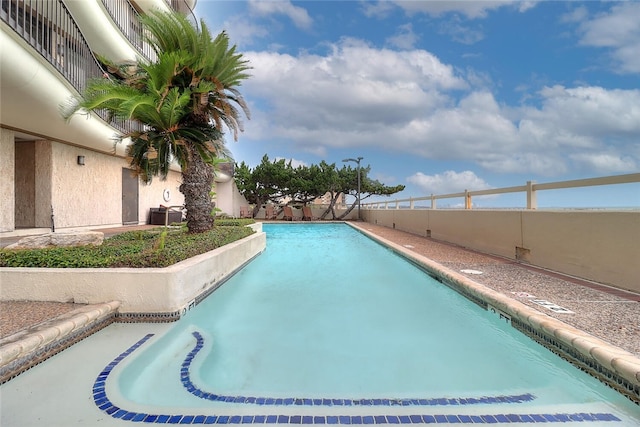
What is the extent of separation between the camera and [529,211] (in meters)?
6.35

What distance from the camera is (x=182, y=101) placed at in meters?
6.57

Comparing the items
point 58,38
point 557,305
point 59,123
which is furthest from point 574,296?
point 58,38

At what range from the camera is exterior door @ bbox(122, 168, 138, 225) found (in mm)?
13531

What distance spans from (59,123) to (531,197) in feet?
34.4

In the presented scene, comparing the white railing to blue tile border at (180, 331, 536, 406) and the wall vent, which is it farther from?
blue tile border at (180, 331, 536, 406)

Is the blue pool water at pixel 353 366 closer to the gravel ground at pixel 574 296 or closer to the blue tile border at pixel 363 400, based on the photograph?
the blue tile border at pixel 363 400

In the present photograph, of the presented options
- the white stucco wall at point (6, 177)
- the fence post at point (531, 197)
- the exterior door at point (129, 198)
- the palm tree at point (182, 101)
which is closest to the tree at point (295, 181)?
the exterior door at point (129, 198)

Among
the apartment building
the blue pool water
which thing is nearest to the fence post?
the blue pool water

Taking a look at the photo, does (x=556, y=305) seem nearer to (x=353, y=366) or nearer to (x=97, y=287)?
(x=353, y=366)

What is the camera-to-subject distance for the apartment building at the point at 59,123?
5.83 meters

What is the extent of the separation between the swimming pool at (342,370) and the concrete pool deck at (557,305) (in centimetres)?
44

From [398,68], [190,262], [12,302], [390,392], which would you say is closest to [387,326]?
[390,392]

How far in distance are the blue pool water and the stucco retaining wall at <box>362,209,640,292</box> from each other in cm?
195

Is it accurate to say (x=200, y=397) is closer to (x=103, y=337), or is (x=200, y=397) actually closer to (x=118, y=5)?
(x=103, y=337)
